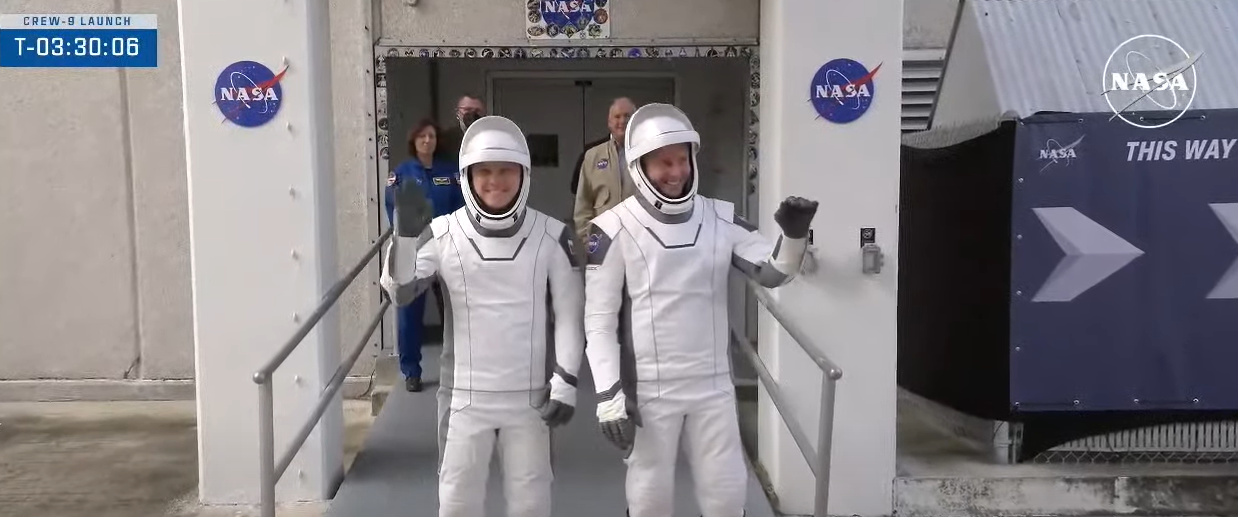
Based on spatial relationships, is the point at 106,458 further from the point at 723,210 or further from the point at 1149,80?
the point at 1149,80

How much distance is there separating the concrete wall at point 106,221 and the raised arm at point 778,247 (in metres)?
3.41

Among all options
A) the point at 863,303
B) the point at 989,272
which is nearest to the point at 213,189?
the point at 863,303

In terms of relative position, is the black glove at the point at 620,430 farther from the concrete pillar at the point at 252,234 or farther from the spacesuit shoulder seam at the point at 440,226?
the concrete pillar at the point at 252,234

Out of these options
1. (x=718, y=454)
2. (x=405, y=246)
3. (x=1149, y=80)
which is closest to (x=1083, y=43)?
(x=1149, y=80)

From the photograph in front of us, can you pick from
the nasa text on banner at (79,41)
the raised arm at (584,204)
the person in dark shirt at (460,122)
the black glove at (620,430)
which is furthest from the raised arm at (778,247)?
the nasa text on banner at (79,41)

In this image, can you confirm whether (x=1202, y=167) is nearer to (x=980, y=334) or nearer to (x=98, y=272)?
(x=980, y=334)

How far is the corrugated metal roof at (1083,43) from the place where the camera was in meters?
4.76

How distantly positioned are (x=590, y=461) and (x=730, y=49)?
2652 mm

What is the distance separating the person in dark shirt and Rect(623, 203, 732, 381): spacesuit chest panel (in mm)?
1317

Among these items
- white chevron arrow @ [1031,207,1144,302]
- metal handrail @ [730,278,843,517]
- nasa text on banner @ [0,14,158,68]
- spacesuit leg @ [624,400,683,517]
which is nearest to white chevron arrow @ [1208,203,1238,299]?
white chevron arrow @ [1031,207,1144,302]

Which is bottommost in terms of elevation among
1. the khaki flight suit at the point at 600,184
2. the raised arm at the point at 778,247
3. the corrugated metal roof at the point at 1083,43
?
the raised arm at the point at 778,247

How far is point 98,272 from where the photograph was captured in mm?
6500

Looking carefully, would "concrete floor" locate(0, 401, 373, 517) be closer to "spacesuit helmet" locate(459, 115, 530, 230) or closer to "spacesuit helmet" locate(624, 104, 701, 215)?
"spacesuit helmet" locate(459, 115, 530, 230)

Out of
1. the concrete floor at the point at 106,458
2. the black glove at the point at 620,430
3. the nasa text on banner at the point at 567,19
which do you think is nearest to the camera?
the black glove at the point at 620,430
